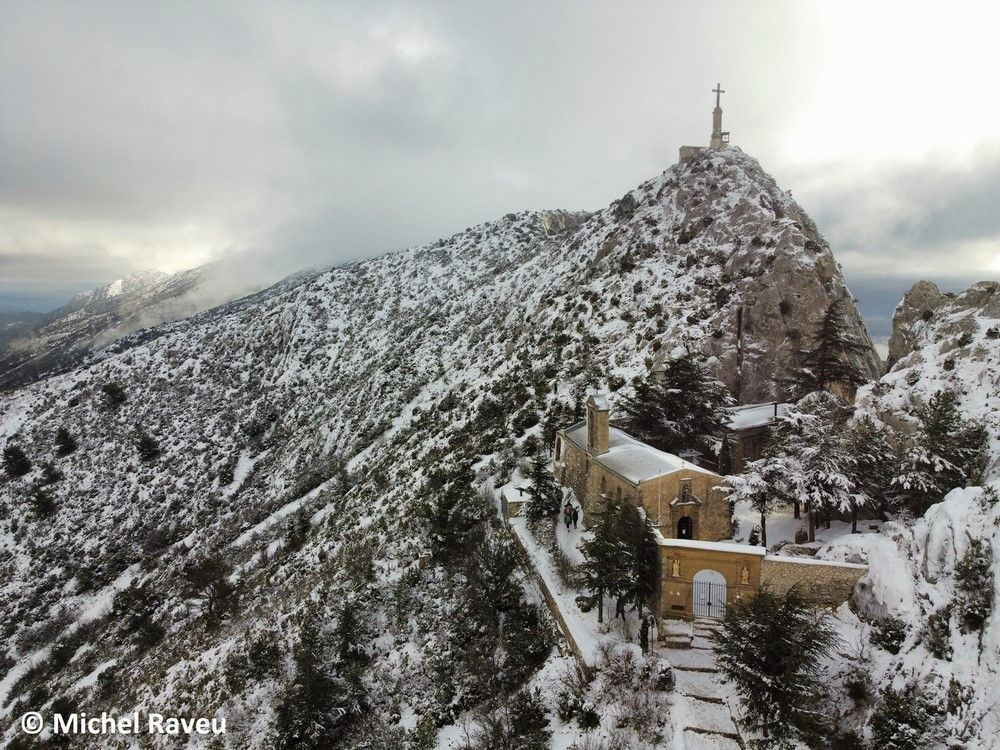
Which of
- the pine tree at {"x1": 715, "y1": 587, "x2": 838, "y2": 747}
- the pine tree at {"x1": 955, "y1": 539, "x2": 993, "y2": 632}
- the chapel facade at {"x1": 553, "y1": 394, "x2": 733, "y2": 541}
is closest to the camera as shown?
the pine tree at {"x1": 955, "y1": 539, "x2": 993, "y2": 632}

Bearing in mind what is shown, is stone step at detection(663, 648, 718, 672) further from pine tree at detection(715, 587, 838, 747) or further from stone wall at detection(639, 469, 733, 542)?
stone wall at detection(639, 469, 733, 542)

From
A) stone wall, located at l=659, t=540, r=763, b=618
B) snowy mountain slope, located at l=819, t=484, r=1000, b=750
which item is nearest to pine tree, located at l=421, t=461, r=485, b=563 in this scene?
stone wall, located at l=659, t=540, r=763, b=618

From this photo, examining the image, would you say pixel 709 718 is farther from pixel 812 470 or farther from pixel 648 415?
pixel 648 415

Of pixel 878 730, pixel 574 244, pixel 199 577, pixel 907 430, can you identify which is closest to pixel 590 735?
pixel 878 730

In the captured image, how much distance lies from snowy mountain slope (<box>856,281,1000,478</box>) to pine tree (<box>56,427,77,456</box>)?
92.5 meters

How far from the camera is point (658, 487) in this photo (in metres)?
22.8

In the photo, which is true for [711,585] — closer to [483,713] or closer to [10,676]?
[483,713]

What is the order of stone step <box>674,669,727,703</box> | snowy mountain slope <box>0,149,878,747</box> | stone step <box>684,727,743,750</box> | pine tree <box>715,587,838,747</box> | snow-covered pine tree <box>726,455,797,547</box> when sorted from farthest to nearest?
snowy mountain slope <box>0,149,878,747</box>
snow-covered pine tree <box>726,455,797,547</box>
stone step <box>674,669,727,703</box>
stone step <box>684,727,743,750</box>
pine tree <box>715,587,838,747</box>

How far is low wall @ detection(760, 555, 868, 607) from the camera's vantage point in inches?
718

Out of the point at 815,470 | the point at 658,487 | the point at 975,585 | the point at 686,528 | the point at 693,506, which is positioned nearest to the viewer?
the point at 975,585

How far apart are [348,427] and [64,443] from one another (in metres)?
43.5

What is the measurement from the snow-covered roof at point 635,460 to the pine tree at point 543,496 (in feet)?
8.73

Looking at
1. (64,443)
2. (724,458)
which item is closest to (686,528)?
(724,458)

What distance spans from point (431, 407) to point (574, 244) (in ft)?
91.8
